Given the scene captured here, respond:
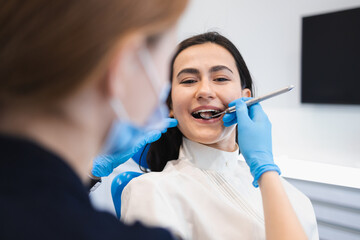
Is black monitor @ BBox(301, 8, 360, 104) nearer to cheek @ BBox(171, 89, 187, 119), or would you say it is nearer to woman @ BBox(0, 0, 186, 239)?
cheek @ BBox(171, 89, 187, 119)

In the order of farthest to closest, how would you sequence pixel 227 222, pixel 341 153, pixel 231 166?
pixel 341 153 < pixel 231 166 < pixel 227 222

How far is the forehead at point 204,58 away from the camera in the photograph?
3.71ft

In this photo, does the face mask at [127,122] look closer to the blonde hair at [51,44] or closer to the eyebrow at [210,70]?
the blonde hair at [51,44]

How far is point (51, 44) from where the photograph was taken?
1.05 feet

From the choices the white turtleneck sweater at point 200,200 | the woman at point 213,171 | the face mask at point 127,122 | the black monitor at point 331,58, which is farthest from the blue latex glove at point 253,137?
the black monitor at point 331,58

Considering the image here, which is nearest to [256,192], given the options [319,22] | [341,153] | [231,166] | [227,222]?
[231,166]

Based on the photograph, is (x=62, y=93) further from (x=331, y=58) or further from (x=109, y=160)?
(x=331, y=58)

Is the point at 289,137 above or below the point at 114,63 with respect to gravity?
below

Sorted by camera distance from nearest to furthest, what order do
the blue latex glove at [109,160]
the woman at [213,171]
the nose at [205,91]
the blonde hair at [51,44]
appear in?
the blonde hair at [51,44], the woman at [213,171], the nose at [205,91], the blue latex glove at [109,160]

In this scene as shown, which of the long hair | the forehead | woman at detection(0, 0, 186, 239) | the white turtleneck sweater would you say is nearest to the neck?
woman at detection(0, 0, 186, 239)

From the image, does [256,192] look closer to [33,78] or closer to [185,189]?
[185,189]

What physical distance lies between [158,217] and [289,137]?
1.67m

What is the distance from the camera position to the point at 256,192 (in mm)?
1187

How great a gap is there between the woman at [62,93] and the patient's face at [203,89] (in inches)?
27.9
